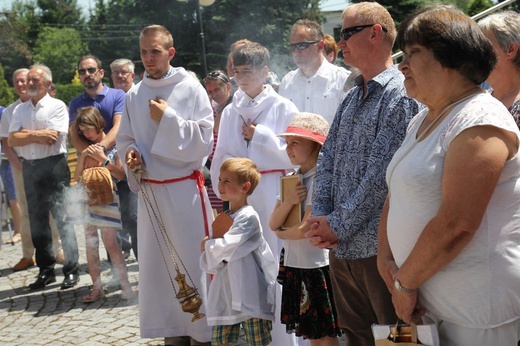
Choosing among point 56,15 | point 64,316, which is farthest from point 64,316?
point 56,15

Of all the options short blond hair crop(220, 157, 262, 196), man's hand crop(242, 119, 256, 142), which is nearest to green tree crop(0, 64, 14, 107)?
man's hand crop(242, 119, 256, 142)

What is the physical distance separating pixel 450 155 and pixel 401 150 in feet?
1.00

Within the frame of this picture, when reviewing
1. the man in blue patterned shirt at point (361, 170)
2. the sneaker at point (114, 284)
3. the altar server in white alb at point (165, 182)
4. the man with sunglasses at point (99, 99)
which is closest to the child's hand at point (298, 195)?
the man in blue patterned shirt at point (361, 170)

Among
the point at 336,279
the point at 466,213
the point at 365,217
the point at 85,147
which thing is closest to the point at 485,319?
the point at 466,213

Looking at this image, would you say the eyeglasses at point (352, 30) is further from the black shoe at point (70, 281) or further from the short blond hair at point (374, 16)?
the black shoe at point (70, 281)

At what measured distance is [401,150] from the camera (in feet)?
8.70

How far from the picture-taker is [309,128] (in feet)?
13.8

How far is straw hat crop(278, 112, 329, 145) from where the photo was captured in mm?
4180

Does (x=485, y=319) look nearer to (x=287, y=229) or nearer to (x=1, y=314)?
(x=287, y=229)

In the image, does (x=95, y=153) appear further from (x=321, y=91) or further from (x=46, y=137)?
(x=321, y=91)

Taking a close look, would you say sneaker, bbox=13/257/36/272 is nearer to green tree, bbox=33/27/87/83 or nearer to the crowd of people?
the crowd of people

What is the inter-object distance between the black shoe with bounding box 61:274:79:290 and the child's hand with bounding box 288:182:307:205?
4.14 meters

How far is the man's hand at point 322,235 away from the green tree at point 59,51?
52235 mm

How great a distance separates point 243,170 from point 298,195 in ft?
2.14
